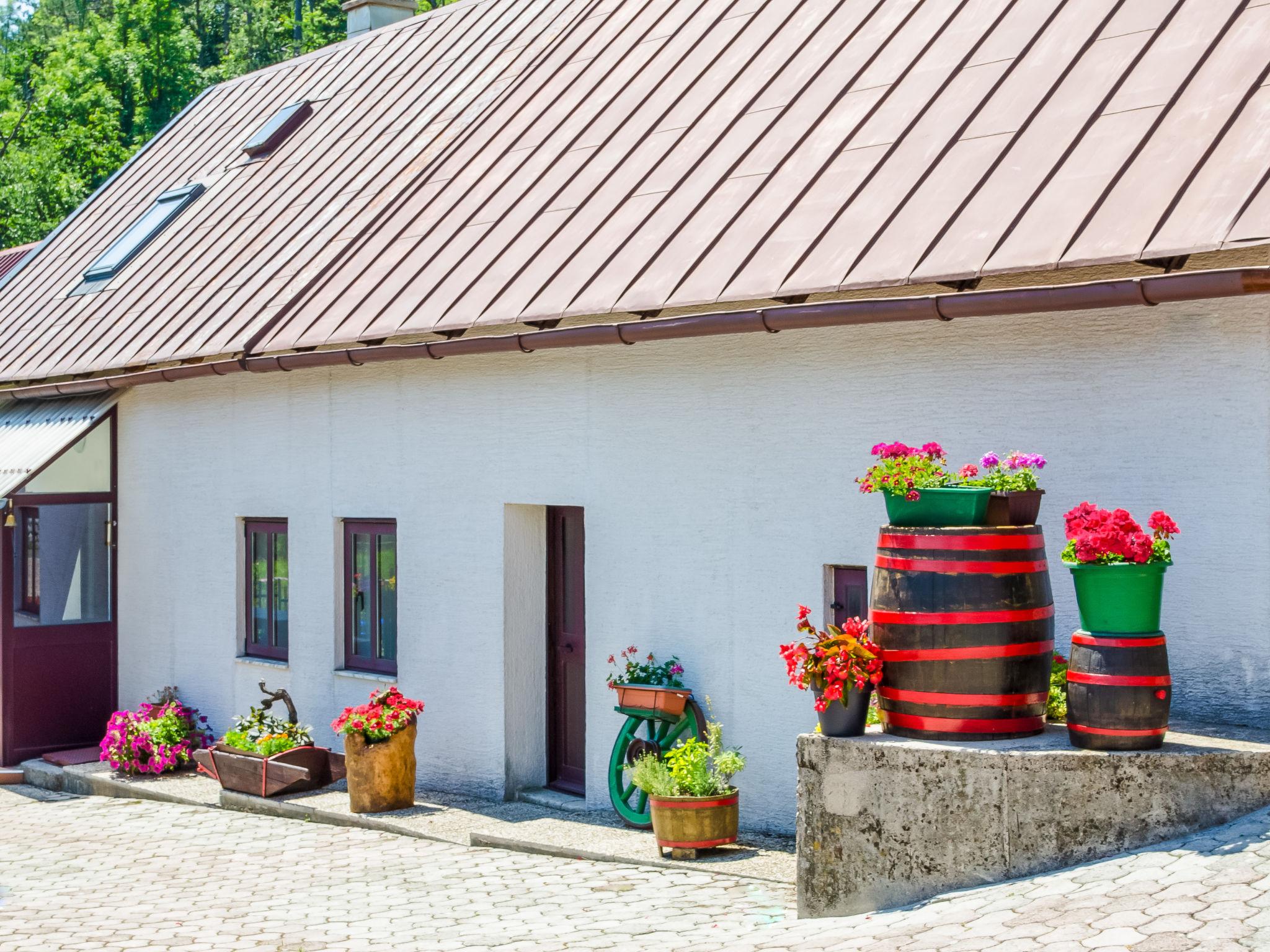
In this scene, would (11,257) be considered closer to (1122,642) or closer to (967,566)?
(967,566)

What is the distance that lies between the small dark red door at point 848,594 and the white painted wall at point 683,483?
0.60 feet

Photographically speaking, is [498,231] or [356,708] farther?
[498,231]

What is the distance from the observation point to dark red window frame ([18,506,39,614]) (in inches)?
557

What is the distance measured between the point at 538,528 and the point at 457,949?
4005 millimetres

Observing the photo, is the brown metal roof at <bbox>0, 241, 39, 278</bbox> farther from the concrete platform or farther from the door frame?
the concrete platform

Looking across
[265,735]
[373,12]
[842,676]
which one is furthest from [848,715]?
[373,12]

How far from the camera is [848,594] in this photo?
865 centimetres

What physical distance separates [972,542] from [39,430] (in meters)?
10.6

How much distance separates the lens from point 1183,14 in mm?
8359

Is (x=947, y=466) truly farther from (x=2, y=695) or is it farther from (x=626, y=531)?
(x=2, y=695)

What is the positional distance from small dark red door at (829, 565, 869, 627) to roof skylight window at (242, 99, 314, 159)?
9854 millimetres

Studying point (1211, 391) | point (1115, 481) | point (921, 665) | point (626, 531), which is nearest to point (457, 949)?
point (921, 665)

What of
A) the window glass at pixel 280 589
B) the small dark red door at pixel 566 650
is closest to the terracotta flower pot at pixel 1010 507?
the small dark red door at pixel 566 650

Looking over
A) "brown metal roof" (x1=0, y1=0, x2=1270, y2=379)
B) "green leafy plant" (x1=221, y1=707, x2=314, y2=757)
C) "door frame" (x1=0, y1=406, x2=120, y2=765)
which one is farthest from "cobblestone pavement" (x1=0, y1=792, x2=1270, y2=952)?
"brown metal roof" (x1=0, y1=0, x2=1270, y2=379)
